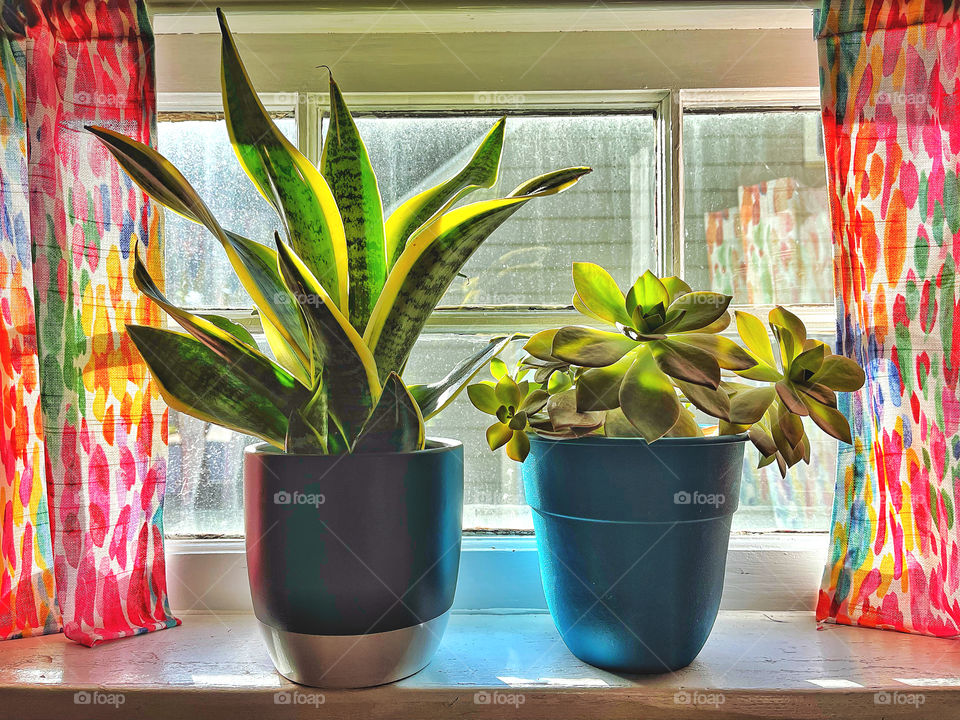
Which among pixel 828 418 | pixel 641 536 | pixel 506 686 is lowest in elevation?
pixel 506 686

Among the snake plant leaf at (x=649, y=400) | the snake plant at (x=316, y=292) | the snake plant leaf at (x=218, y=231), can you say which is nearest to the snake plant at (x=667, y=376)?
the snake plant leaf at (x=649, y=400)

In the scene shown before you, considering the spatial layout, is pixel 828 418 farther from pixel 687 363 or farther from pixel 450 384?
pixel 450 384

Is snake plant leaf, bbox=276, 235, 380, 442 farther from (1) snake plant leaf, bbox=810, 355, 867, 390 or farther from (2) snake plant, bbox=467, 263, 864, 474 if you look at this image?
(1) snake plant leaf, bbox=810, 355, 867, 390

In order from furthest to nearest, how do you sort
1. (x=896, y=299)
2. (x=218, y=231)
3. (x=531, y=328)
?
(x=531, y=328)
(x=896, y=299)
(x=218, y=231)

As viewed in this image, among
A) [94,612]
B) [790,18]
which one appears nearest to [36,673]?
[94,612]

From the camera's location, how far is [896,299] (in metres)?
0.70

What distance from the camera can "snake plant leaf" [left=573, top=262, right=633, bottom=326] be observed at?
560 mm

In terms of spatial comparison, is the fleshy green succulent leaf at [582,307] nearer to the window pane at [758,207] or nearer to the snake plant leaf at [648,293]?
the snake plant leaf at [648,293]

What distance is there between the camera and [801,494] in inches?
32.8

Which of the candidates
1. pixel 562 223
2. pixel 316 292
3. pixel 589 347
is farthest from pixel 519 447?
pixel 562 223

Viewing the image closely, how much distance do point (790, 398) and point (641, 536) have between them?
172 mm

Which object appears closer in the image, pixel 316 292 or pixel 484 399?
pixel 316 292

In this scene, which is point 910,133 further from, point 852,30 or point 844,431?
point 844,431

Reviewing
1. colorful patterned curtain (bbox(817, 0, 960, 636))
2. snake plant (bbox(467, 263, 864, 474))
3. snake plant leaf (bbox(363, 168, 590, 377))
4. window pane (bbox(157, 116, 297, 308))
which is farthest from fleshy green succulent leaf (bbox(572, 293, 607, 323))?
window pane (bbox(157, 116, 297, 308))
